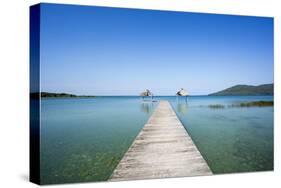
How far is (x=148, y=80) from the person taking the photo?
18.3ft

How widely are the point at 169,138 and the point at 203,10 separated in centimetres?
229

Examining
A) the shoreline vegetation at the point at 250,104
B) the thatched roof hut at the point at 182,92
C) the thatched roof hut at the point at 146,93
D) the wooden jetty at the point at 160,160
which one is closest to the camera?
the wooden jetty at the point at 160,160

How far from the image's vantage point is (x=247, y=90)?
234 inches

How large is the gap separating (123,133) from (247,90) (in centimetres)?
239

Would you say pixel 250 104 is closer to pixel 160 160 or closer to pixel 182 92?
pixel 182 92

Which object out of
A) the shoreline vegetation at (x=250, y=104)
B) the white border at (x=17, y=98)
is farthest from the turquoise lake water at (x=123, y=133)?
the white border at (x=17, y=98)

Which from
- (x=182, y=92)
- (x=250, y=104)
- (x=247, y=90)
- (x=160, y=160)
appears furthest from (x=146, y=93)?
(x=250, y=104)

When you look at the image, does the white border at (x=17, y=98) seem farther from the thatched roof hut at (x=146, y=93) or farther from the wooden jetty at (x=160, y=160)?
the thatched roof hut at (x=146, y=93)

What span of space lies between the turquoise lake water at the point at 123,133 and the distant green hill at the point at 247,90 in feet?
0.31

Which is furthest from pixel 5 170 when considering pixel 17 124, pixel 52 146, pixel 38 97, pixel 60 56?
pixel 60 56

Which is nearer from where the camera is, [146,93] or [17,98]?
[17,98]

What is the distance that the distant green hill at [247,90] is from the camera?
5875mm

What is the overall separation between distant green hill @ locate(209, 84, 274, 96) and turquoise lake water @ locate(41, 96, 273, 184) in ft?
0.31

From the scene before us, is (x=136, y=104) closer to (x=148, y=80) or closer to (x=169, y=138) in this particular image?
(x=148, y=80)
